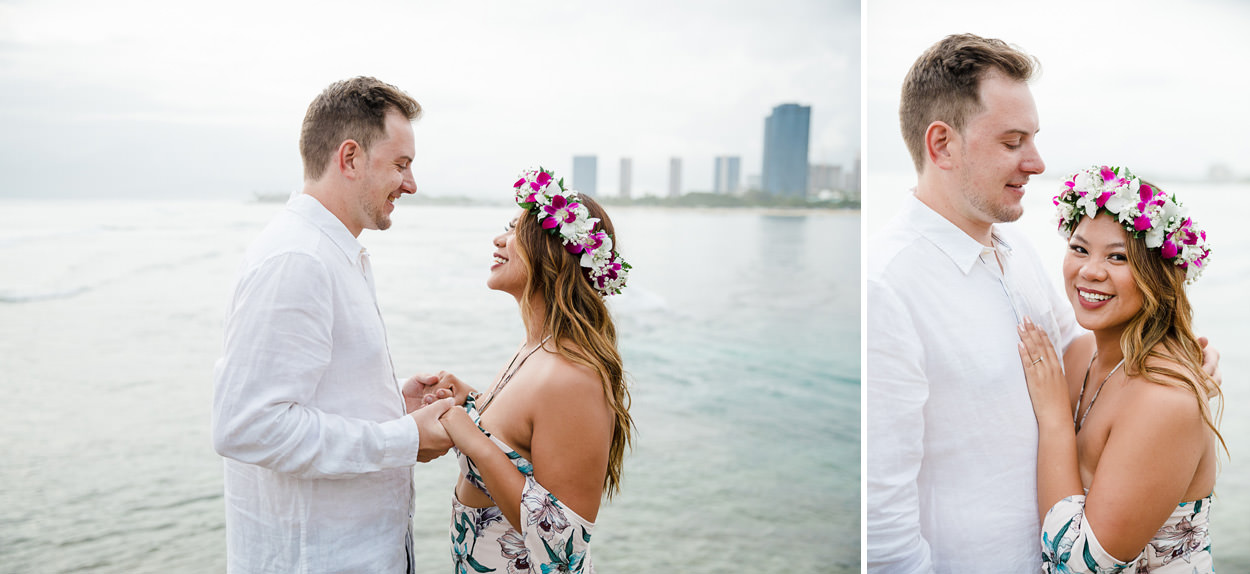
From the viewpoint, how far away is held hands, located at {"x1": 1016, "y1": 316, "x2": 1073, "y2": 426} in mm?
2023

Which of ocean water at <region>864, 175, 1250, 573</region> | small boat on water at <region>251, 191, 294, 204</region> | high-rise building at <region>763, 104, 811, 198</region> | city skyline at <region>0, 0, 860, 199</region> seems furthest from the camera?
high-rise building at <region>763, 104, 811, 198</region>

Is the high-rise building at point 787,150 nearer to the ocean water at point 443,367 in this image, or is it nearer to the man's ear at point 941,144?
the ocean water at point 443,367

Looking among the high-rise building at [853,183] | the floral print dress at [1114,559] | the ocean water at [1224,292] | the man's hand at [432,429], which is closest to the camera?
the man's hand at [432,429]

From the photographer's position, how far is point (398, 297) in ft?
27.0

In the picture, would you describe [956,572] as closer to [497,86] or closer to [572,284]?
[572,284]

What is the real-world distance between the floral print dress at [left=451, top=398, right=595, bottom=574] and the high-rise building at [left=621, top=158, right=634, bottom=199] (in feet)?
21.3

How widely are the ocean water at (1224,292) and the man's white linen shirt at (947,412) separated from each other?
3.35 metres

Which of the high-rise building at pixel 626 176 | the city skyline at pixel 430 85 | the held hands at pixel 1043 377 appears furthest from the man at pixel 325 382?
the high-rise building at pixel 626 176

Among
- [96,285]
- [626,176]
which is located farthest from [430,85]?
[96,285]

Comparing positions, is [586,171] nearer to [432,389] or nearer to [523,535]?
[432,389]

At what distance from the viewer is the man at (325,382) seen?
167 centimetres

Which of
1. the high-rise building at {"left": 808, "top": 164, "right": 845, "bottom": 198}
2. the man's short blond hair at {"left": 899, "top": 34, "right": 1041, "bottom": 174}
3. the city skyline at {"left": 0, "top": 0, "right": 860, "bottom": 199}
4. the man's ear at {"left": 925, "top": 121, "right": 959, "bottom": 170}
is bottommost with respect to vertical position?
the man's ear at {"left": 925, "top": 121, "right": 959, "bottom": 170}

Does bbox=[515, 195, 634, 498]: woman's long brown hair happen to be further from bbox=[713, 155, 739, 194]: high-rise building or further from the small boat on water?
bbox=[713, 155, 739, 194]: high-rise building

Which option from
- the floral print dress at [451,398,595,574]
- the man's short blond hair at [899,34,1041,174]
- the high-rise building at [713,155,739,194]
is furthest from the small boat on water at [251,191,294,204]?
the man's short blond hair at [899,34,1041,174]
